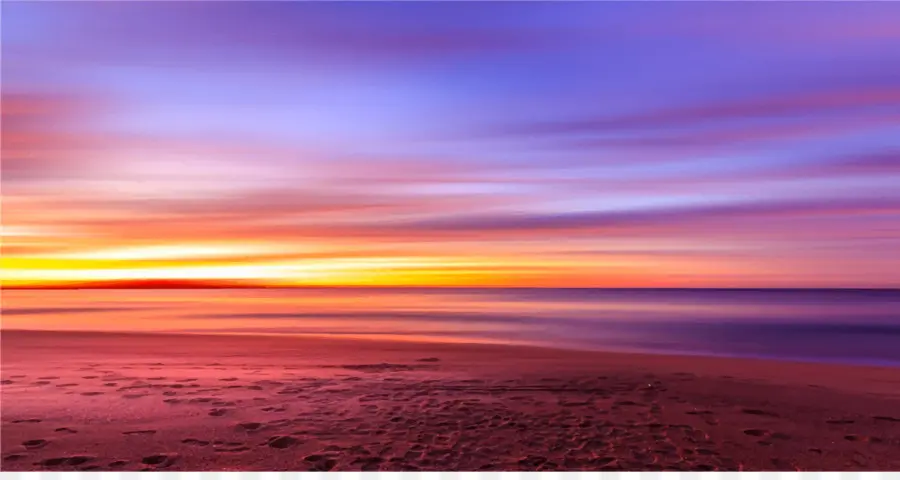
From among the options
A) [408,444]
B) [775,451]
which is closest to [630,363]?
[775,451]

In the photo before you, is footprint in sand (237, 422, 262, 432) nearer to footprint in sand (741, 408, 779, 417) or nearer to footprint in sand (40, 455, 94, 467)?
footprint in sand (40, 455, 94, 467)

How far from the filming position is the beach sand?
753 cm

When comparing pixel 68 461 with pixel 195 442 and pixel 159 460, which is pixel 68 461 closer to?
pixel 159 460

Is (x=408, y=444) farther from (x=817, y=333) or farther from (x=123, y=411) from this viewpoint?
(x=817, y=333)

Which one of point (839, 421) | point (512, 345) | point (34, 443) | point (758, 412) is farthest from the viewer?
point (512, 345)

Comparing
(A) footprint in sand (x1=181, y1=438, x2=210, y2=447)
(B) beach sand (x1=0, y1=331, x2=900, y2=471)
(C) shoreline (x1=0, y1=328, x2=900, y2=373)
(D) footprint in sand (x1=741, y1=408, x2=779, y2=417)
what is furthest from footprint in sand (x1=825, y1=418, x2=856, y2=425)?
(A) footprint in sand (x1=181, y1=438, x2=210, y2=447)

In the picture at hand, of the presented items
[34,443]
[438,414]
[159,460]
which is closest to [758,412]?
[438,414]

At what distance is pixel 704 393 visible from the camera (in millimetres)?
10867

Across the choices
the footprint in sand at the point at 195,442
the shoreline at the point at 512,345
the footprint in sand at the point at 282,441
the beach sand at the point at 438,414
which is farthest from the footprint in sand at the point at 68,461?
the shoreline at the point at 512,345

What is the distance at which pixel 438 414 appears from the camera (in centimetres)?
926

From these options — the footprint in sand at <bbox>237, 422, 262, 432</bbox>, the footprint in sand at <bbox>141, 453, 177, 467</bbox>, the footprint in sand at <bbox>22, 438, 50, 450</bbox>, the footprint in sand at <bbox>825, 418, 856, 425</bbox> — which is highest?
the footprint in sand at <bbox>825, 418, 856, 425</bbox>

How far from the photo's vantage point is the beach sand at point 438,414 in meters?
7.53

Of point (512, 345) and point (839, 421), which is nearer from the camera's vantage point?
point (839, 421)

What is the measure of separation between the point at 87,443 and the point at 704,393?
9.16 meters
